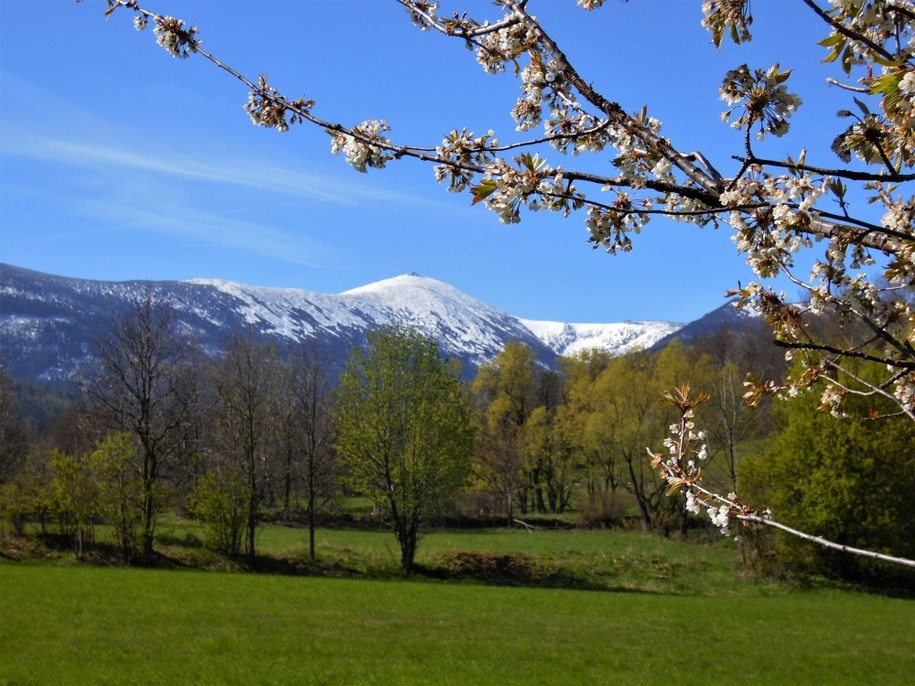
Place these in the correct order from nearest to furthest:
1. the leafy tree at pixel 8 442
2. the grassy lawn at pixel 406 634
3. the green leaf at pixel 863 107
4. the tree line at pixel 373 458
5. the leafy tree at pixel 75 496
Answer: the green leaf at pixel 863 107 → the grassy lawn at pixel 406 634 → the leafy tree at pixel 75 496 → the tree line at pixel 373 458 → the leafy tree at pixel 8 442

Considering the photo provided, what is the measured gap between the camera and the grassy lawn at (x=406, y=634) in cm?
1265

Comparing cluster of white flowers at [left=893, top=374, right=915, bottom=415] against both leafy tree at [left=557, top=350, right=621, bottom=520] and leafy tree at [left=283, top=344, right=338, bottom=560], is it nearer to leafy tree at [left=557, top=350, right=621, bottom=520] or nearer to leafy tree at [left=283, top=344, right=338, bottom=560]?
leafy tree at [left=283, top=344, right=338, bottom=560]

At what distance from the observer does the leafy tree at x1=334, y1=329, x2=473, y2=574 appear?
29.8 meters

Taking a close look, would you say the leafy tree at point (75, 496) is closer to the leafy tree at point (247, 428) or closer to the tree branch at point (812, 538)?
the leafy tree at point (247, 428)

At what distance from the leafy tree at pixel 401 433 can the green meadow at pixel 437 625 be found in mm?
2793

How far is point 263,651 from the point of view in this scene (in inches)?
544

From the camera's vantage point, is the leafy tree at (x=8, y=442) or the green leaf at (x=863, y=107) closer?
the green leaf at (x=863, y=107)

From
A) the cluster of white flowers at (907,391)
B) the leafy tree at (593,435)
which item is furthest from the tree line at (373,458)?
the cluster of white flowers at (907,391)

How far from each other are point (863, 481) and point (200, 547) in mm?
26253

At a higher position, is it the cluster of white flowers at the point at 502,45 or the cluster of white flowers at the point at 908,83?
the cluster of white flowers at the point at 502,45

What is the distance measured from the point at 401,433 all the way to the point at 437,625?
12.5m

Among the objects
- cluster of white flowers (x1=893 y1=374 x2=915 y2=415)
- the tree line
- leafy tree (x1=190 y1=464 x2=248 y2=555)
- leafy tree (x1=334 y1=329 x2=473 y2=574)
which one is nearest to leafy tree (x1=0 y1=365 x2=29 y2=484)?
the tree line

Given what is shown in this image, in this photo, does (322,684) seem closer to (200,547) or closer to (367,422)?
(367,422)

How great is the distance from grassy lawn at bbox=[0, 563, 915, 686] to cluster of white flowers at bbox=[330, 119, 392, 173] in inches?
435
